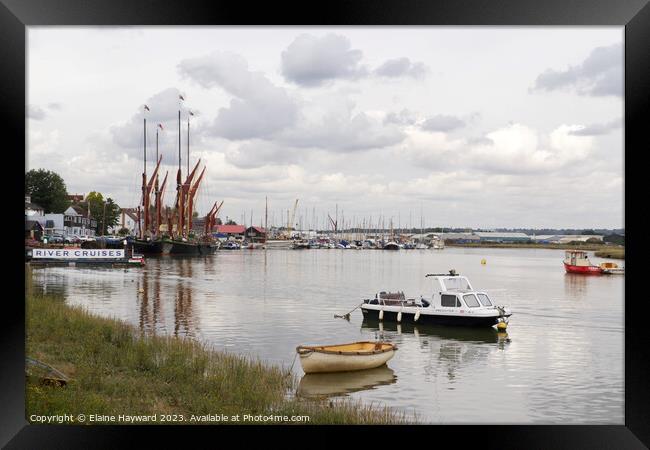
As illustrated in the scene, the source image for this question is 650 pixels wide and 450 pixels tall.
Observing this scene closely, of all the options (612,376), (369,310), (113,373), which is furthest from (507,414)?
(369,310)

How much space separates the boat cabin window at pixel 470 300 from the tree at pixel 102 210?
37.5m

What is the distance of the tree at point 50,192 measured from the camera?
152 ft

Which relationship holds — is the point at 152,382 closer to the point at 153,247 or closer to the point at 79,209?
the point at 79,209

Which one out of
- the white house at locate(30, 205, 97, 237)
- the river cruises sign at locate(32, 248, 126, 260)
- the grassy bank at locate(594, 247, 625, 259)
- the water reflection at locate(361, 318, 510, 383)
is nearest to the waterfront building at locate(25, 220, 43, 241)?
the river cruises sign at locate(32, 248, 126, 260)

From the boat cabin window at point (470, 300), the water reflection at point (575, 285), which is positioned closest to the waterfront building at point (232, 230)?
the water reflection at point (575, 285)

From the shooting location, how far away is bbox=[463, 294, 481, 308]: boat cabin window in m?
21.3

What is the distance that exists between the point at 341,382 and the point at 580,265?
42373 mm

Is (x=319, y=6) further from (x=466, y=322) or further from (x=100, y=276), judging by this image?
(x=100, y=276)

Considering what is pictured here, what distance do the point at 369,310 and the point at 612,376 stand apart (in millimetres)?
9411

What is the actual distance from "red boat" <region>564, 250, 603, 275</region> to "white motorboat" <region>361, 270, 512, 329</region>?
31.3m

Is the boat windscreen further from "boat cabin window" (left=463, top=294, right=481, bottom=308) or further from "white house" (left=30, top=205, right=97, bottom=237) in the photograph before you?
"white house" (left=30, top=205, right=97, bottom=237)

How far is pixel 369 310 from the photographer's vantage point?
75.9ft

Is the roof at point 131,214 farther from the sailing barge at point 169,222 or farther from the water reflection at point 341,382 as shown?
the water reflection at point 341,382

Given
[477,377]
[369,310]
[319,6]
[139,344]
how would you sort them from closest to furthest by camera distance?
[319,6] < [139,344] < [477,377] < [369,310]
